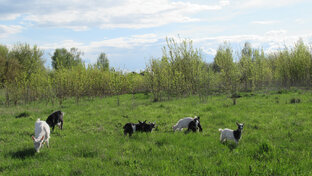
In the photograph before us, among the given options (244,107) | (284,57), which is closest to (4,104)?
(244,107)

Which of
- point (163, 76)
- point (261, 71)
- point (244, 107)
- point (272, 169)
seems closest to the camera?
point (272, 169)

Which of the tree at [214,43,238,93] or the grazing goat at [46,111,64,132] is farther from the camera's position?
the tree at [214,43,238,93]

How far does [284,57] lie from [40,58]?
151ft

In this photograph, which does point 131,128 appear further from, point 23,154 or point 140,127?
point 23,154

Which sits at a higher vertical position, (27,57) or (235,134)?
(27,57)

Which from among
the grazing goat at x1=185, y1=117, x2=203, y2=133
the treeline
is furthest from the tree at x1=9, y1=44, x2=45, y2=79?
the grazing goat at x1=185, y1=117, x2=203, y2=133

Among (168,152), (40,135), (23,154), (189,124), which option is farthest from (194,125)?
(23,154)

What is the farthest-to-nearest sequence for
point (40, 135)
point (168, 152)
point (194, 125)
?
point (194, 125)
point (40, 135)
point (168, 152)

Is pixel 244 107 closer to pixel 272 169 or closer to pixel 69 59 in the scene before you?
pixel 272 169

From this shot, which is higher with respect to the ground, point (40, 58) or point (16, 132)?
point (40, 58)

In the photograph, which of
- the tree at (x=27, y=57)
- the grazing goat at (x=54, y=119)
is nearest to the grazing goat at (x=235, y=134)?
the grazing goat at (x=54, y=119)

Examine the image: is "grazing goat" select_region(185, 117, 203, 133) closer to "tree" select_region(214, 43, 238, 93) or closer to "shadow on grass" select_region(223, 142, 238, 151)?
"shadow on grass" select_region(223, 142, 238, 151)

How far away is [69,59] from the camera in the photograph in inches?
2559

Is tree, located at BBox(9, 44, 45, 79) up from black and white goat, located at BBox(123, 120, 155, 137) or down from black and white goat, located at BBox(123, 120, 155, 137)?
up
